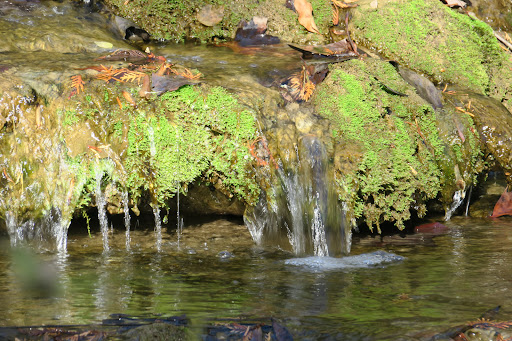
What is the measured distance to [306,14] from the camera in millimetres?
6977

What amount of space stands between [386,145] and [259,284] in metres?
1.83

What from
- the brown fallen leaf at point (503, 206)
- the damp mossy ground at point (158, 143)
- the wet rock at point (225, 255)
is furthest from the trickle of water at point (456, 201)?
the wet rock at point (225, 255)

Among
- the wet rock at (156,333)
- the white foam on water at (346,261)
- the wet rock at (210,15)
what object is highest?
the wet rock at (210,15)

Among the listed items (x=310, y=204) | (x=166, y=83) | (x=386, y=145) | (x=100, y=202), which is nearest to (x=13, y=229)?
(x=100, y=202)

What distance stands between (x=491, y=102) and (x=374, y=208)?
A: 2076mm

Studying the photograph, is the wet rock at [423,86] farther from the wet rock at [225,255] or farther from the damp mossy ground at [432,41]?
the wet rock at [225,255]

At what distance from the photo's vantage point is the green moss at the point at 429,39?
22.0 feet

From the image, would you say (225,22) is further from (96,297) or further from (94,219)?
(96,297)

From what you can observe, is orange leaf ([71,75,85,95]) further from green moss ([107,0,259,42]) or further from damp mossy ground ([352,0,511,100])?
damp mossy ground ([352,0,511,100])

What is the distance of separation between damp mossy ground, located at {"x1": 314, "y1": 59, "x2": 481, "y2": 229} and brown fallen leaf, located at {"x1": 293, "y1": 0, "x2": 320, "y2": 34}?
4.12 feet

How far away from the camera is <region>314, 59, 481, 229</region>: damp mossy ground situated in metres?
5.11

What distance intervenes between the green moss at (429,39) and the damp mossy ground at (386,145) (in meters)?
0.91

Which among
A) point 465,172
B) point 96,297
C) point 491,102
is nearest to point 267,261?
point 96,297

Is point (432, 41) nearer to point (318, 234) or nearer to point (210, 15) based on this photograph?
point (210, 15)
